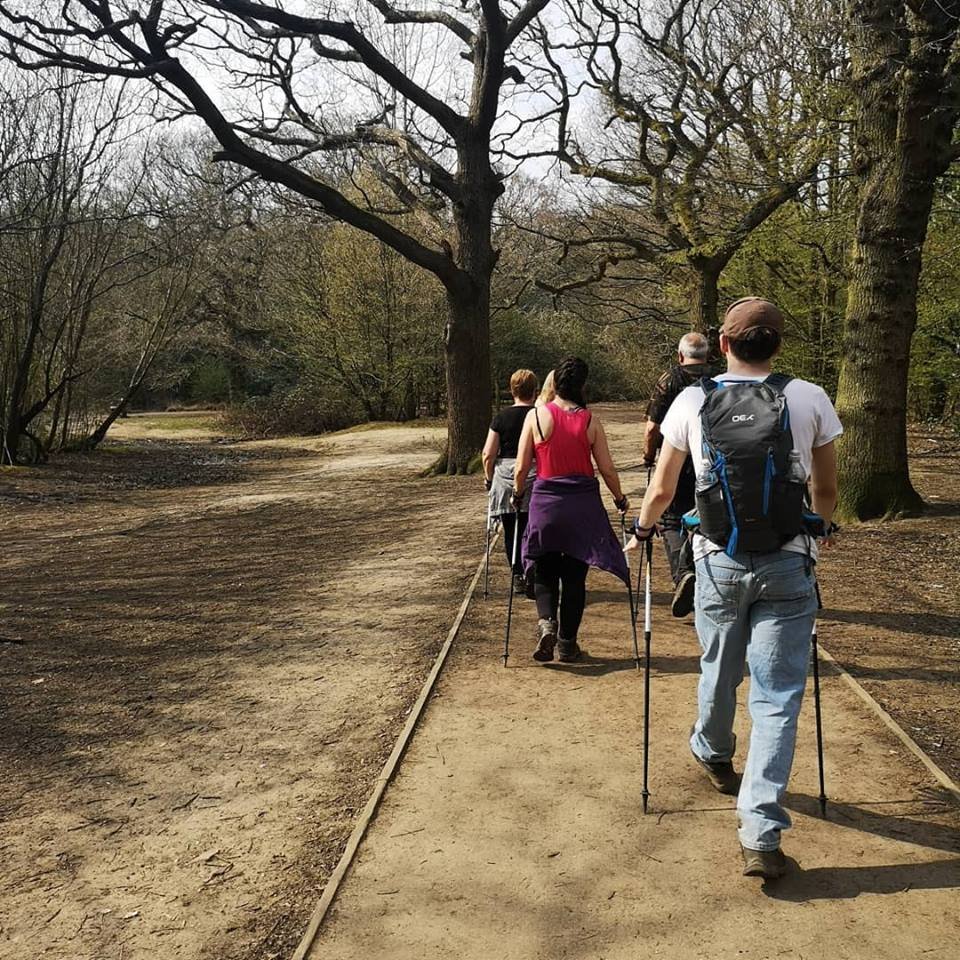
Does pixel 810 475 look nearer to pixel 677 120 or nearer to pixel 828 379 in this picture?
pixel 828 379

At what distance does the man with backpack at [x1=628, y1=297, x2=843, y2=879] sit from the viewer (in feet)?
10.7

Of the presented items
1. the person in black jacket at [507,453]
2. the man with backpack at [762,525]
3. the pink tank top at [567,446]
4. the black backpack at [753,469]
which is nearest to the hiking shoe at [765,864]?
the man with backpack at [762,525]

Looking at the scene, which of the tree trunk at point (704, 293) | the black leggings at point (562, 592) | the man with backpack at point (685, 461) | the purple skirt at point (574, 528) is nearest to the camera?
→ the purple skirt at point (574, 528)

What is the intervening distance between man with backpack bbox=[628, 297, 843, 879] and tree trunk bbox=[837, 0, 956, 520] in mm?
6476

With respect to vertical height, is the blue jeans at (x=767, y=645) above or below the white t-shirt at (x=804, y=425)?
below

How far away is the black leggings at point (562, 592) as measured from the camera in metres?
5.67

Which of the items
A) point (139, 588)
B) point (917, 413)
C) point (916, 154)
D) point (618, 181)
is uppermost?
point (618, 181)

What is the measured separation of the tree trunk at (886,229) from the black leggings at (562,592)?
16.1 ft

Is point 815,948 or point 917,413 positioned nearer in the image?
point 815,948

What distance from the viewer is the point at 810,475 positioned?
3.43 metres

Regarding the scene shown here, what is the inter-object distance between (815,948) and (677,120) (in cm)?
1791

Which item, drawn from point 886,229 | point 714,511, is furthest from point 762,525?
point 886,229

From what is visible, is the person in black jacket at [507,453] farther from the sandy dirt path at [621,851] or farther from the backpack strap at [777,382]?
the backpack strap at [777,382]

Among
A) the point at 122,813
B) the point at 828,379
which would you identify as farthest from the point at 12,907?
the point at 828,379
